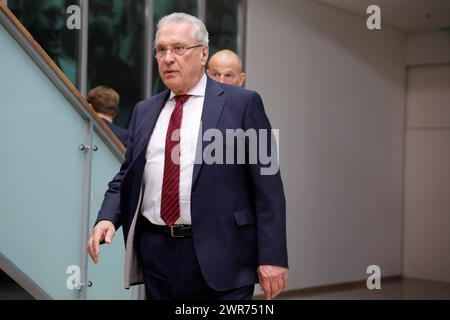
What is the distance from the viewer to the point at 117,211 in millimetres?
2742

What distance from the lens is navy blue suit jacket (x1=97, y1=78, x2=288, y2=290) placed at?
2539 mm

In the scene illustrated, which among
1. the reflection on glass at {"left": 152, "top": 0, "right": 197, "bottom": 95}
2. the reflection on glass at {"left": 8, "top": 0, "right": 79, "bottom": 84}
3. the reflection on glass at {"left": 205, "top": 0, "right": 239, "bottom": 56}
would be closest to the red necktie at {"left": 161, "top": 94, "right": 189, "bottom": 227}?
the reflection on glass at {"left": 8, "top": 0, "right": 79, "bottom": 84}

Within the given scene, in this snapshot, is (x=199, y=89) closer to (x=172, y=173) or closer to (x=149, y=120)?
(x=149, y=120)

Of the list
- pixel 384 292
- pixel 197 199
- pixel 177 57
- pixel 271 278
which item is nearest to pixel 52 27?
pixel 177 57

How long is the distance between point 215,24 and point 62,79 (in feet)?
12.9

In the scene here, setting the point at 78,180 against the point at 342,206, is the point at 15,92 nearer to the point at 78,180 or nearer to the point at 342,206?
the point at 78,180

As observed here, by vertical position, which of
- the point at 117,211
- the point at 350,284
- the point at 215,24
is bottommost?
the point at 350,284

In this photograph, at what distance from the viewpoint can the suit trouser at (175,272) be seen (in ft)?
8.39

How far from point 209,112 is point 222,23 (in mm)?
5260

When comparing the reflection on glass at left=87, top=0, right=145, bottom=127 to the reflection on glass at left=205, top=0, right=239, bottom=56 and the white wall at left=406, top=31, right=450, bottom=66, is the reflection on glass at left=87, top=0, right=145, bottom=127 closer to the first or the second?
the reflection on glass at left=205, top=0, right=239, bottom=56

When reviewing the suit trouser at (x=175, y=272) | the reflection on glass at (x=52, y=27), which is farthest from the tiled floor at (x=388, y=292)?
the suit trouser at (x=175, y=272)

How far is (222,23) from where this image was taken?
7.74m
